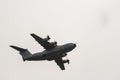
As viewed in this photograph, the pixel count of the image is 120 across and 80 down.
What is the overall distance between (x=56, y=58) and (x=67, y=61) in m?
5.04

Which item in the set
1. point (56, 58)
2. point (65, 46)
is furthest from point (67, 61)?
point (65, 46)

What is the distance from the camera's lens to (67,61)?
428 feet

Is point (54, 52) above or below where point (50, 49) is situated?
below

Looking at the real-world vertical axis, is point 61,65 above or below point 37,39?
below

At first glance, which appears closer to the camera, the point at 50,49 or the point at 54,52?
the point at 54,52

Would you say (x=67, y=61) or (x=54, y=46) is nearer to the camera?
(x=54, y=46)

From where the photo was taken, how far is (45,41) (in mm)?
119875

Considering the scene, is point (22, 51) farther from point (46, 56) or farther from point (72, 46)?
point (72, 46)

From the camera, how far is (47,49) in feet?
400

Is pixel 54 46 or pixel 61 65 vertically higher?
pixel 54 46

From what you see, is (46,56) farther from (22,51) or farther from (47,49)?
(22,51)

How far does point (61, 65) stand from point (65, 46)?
1810 cm

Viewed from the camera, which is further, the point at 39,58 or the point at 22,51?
the point at 22,51

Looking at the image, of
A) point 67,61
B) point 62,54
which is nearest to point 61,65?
point 67,61
